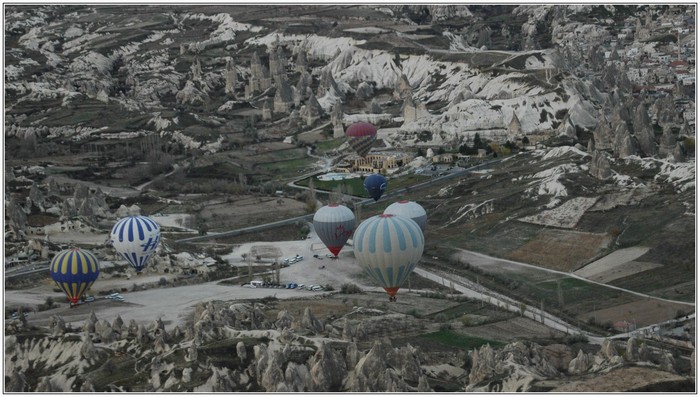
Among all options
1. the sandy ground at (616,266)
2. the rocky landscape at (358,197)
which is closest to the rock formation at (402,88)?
the rocky landscape at (358,197)

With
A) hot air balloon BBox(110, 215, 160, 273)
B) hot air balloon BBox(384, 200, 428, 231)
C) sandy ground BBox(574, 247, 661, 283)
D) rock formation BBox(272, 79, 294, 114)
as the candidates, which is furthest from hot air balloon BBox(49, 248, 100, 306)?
rock formation BBox(272, 79, 294, 114)

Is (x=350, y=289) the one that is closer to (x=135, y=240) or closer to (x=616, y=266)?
(x=135, y=240)

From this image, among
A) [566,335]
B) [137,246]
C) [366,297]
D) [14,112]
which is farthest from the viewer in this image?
[14,112]

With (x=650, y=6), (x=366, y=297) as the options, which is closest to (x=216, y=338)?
(x=366, y=297)

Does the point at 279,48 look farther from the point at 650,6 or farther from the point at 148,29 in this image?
the point at 650,6

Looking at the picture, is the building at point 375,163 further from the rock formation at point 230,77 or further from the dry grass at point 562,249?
the rock formation at point 230,77

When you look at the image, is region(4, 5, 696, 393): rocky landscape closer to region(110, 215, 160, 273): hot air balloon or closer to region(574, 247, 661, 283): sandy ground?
region(574, 247, 661, 283): sandy ground

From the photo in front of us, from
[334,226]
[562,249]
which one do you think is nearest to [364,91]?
[334,226]
